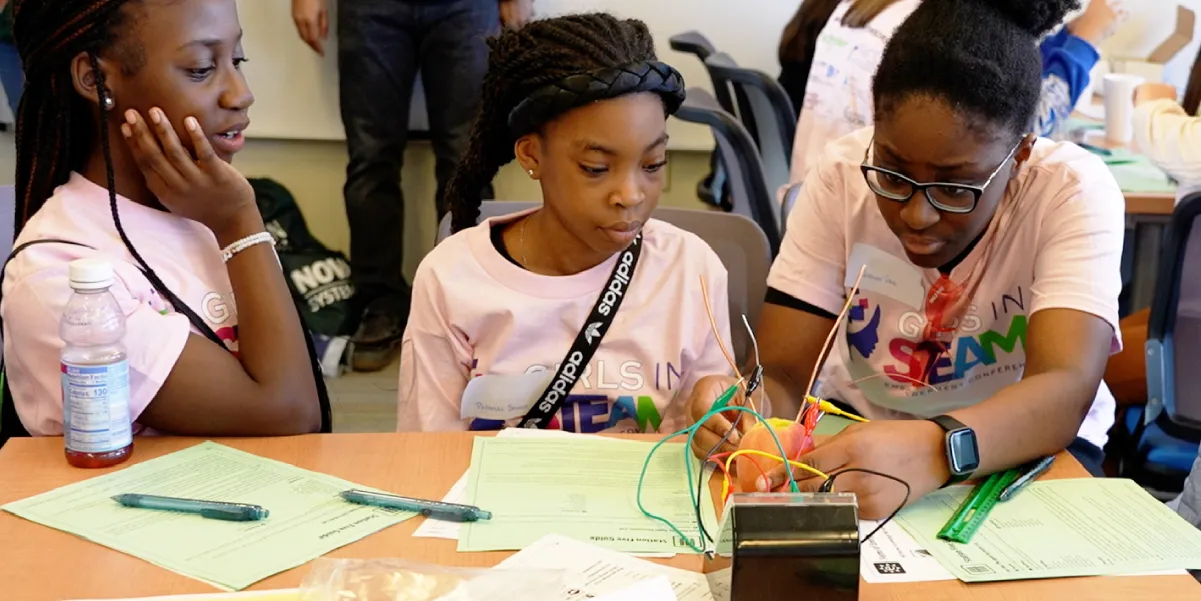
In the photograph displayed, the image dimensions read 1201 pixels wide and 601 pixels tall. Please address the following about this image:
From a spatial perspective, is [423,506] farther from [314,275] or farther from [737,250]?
[314,275]

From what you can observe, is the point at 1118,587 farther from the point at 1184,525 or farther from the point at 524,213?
the point at 524,213

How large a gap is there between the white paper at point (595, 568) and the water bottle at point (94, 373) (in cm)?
49

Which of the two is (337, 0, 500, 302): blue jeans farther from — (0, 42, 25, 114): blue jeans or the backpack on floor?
(0, 42, 25, 114): blue jeans

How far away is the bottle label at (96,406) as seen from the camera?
→ 1168 mm

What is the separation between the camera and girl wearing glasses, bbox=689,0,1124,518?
1.24 m

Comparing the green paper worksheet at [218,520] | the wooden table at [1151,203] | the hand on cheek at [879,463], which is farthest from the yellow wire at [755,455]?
the wooden table at [1151,203]

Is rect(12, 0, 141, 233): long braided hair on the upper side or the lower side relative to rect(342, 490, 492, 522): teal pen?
upper

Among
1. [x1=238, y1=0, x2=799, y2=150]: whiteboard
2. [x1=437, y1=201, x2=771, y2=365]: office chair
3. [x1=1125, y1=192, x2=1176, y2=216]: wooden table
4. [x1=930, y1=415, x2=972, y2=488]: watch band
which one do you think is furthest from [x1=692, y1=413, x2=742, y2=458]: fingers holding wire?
[x1=238, y1=0, x2=799, y2=150]: whiteboard

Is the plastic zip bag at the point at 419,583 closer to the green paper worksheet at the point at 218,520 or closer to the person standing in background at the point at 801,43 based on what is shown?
the green paper worksheet at the point at 218,520

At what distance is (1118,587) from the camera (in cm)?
99

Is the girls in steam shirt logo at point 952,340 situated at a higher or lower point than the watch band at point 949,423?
lower

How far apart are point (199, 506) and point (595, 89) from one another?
0.75 meters

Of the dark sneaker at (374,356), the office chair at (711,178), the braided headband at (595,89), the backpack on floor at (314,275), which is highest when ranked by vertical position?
the braided headband at (595,89)

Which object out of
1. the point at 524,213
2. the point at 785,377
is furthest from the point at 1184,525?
the point at 524,213
